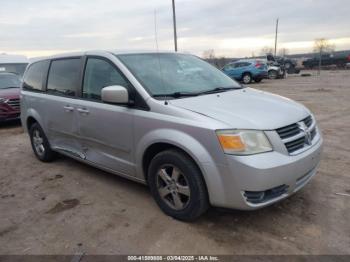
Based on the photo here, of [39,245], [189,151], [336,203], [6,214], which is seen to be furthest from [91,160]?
[336,203]

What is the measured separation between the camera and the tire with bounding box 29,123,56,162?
5.47m

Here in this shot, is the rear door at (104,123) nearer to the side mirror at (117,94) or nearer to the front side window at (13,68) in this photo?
the side mirror at (117,94)

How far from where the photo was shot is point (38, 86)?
5453 mm

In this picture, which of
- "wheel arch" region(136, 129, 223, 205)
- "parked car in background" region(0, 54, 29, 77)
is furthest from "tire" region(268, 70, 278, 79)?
"wheel arch" region(136, 129, 223, 205)

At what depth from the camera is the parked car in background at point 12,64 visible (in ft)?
45.9

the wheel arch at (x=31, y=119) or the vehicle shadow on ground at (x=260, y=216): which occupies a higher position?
the wheel arch at (x=31, y=119)

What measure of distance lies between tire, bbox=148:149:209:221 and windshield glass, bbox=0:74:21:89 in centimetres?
853

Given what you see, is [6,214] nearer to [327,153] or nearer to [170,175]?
[170,175]

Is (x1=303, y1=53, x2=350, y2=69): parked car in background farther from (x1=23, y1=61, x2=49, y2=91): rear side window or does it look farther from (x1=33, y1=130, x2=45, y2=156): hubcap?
(x1=33, y1=130, x2=45, y2=156): hubcap

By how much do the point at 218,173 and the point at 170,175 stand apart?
627 millimetres

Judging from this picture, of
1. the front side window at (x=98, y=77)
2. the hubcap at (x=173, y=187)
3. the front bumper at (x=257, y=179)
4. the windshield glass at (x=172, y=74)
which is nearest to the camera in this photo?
the front bumper at (x=257, y=179)

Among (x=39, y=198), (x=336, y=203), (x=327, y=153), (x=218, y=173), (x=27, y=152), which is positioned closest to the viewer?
(x=218, y=173)

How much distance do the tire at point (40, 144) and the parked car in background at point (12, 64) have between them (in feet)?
30.5

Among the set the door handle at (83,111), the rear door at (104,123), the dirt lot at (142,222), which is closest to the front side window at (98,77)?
the rear door at (104,123)
